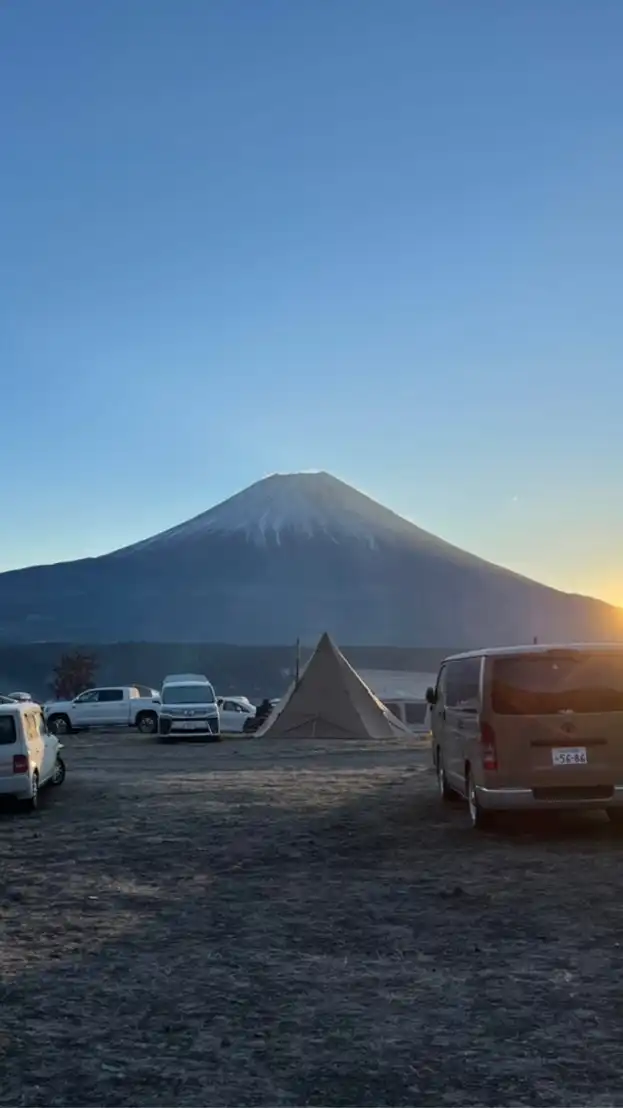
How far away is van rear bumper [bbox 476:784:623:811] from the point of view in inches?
458

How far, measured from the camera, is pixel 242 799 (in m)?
16.6

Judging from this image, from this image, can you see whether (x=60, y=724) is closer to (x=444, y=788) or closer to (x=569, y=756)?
(x=444, y=788)

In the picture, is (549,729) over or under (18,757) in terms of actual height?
over

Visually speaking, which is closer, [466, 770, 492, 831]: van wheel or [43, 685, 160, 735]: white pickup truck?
[466, 770, 492, 831]: van wheel

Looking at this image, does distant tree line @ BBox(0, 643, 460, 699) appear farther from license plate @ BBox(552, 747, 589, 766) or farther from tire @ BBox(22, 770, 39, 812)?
license plate @ BBox(552, 747, 589, 766)

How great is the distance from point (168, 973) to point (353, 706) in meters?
29.2

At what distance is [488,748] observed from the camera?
1174cm

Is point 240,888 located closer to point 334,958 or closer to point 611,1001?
point 334,958

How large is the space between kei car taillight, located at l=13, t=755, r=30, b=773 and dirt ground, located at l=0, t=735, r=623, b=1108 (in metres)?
0.94

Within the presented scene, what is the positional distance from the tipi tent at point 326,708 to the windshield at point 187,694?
7.79 feet

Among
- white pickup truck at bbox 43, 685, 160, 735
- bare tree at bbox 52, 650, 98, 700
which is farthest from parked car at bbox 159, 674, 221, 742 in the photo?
bare tree at bbox 52, 650, 98, 700

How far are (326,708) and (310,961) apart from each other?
28.8m

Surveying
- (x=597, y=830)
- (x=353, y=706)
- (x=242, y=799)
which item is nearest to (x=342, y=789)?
(x=242, y=799)

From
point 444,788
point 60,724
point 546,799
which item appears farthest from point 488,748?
point 60,724
